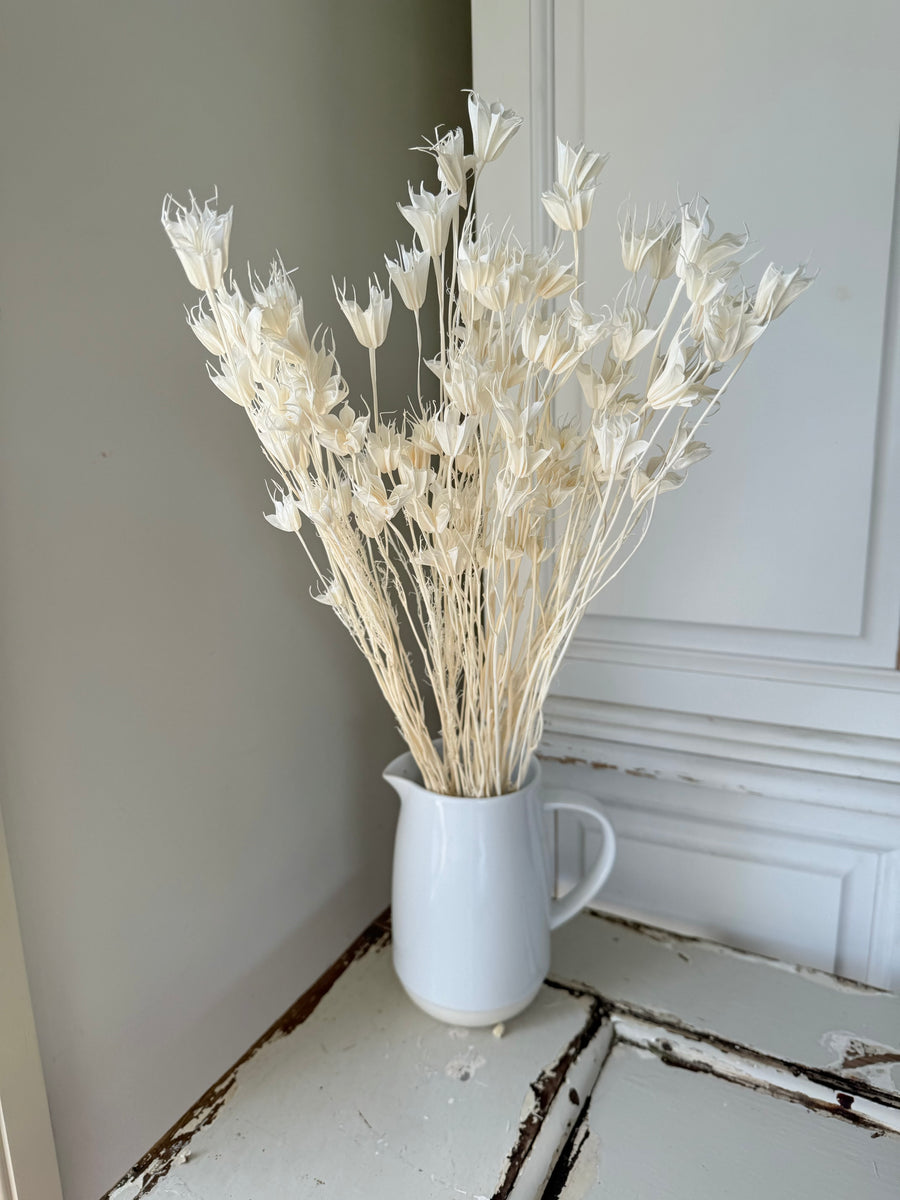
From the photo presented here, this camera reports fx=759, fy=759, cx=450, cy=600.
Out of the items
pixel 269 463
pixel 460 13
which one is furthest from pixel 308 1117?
pixel 460 13

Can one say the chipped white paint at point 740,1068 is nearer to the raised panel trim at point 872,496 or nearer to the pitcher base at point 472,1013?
the pitcher base at point 472,1013

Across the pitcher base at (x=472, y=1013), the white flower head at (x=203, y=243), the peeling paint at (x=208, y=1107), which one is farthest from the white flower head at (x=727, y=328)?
the peeling paint at (x=208, y=1107)

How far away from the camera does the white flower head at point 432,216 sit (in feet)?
1.31

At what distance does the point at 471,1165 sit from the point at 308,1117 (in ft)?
0.38

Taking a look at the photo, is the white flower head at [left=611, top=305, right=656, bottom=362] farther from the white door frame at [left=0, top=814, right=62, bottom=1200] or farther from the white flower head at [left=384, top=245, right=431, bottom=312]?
the white door frame at [left=0, top=814, right=62, bottom=1200]

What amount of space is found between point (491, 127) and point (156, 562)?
33cm

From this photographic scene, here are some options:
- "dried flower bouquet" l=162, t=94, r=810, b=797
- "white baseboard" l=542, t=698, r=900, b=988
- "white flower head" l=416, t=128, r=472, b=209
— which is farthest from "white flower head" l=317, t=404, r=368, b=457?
"white baseboard" l=542, t=698, r=900, b=988

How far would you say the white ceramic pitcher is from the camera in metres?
0.54

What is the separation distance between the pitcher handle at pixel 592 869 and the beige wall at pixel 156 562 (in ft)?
0.68

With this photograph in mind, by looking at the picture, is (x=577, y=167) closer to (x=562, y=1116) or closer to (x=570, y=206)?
(x=570, y=206)

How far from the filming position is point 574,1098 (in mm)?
536

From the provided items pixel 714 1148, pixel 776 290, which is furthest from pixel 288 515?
pixel 714 1148

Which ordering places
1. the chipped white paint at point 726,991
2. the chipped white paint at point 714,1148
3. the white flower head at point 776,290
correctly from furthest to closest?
the chipped white paint at point 726,991, the chipped white paint at point 714,1148, the white flower head at point 776,290

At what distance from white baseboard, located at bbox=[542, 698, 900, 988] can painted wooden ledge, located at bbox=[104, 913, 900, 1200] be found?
1.9 inches
